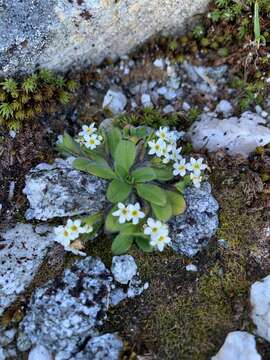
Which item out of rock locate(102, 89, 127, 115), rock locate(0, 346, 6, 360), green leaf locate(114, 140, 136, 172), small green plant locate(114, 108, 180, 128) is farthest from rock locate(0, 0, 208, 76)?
rock locate(0, 346, 6, 360)

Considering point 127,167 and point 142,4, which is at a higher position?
point 142,4

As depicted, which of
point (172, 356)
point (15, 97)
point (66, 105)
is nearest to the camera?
point (172, 356)

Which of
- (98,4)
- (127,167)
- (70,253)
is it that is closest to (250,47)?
(98,4)

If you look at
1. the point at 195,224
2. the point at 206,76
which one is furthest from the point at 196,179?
the point at 206,76

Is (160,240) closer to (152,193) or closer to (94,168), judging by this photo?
(152,193)

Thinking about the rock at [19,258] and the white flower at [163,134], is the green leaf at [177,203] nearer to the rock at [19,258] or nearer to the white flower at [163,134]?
the white flower at [163,134]

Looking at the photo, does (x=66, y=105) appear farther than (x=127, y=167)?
Yes

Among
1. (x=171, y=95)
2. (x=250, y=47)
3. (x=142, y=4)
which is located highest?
(x=142, y=4)

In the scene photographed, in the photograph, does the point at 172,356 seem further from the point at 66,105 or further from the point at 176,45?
the point at 176,45
